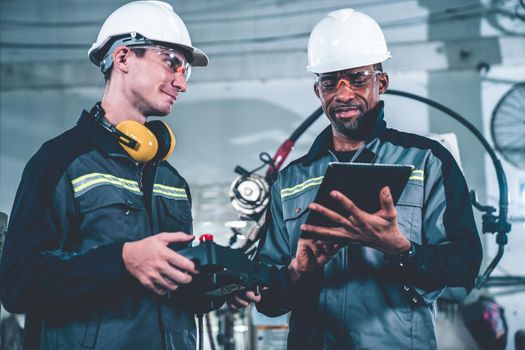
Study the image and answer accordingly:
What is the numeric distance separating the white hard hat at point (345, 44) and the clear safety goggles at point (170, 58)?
502 millimetres

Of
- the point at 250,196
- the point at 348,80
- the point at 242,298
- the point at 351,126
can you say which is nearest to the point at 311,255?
the point at 242,298

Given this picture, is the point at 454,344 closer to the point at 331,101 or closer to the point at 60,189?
the point at 331,101

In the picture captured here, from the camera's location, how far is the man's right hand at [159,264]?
4.90ft

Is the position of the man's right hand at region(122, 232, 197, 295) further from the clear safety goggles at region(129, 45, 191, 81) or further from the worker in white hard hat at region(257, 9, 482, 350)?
the clear safety goggles at region(129, 45, 191, 81)

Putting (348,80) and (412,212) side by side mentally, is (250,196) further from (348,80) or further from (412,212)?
(412,212)

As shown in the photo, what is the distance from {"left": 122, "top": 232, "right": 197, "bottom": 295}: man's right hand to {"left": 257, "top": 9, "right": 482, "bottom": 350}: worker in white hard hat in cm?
38

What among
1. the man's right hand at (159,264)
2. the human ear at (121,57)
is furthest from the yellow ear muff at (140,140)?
the man's right hand at (159,264)

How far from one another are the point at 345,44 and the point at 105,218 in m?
1.09

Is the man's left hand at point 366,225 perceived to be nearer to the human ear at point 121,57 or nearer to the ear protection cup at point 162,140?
the ear protection cup at point 162,140

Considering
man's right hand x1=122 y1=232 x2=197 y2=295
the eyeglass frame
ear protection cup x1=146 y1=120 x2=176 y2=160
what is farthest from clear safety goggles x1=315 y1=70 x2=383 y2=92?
man's right hand x1=122 y1=232 x2=197 y2=295

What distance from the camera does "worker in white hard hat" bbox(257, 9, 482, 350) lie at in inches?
69.8

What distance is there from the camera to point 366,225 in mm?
1644

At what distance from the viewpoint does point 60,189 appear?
1.70 meters

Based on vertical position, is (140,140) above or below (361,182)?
above
